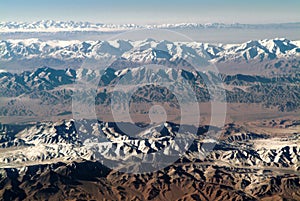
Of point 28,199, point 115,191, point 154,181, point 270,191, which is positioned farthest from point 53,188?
point 270,191

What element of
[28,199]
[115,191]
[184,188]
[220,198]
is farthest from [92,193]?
[220,198]

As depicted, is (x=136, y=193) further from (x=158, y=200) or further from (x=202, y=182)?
(x=202, y=182)

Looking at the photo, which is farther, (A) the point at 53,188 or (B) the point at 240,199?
(A) the point at 53,188

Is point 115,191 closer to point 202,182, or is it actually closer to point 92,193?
point 92,193

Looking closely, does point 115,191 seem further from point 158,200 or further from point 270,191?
point 270,191

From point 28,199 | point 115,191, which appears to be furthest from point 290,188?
point 28,199

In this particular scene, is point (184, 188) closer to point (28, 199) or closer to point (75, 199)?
point (75, 199)

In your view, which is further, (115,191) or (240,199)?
(115,191)
